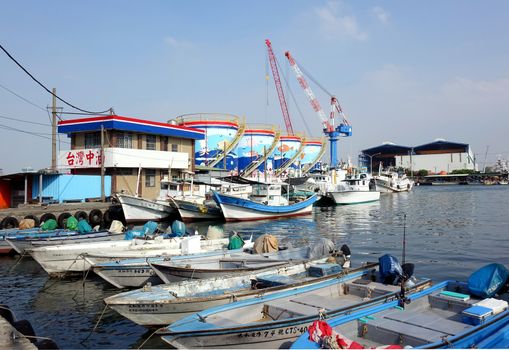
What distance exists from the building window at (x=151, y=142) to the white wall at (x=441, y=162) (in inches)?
4982

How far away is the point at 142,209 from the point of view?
35.4 meters

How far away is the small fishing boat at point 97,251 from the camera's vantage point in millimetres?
16156

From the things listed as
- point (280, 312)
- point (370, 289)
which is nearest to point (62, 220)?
point (280, 312)

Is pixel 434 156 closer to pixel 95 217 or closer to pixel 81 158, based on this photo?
pixel 81 158

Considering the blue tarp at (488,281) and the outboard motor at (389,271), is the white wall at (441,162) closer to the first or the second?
the outboard motor at (389,271)

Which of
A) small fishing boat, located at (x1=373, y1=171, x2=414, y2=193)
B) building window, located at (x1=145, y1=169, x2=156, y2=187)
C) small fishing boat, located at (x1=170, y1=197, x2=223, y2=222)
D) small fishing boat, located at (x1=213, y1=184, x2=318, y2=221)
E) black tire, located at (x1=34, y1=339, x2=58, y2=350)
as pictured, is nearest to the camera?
black tire, located at (x1=34, y1=339, x2=58, y2=350)

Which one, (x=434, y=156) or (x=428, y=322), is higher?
(x=434, y=156)

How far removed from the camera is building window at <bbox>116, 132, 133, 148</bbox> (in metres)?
39.8

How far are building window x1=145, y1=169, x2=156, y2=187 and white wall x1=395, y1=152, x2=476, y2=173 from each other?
127 meters

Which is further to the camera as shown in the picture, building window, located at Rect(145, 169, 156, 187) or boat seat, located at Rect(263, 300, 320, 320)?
building window, located at Rect(145, 169, 156, 187)

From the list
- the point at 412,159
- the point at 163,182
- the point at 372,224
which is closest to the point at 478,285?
the point at 372,224

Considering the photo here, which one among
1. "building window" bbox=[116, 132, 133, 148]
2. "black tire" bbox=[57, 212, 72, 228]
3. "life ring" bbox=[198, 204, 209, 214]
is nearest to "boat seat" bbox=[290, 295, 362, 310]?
"black tire" bbox=[57, 212, 72, 228]

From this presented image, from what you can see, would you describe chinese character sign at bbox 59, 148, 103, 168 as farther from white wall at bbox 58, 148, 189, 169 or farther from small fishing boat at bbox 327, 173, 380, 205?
small fishing boat at bbox 327, 173, 380, 205

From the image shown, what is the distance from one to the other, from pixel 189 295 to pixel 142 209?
2556cm
